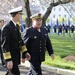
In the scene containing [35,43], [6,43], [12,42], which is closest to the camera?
[6,43]

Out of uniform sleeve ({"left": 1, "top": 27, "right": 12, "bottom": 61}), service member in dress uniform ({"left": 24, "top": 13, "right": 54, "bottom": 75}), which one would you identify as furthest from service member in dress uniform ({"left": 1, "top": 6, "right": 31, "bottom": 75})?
service member in dress uniform ({"left": 24, "top": 13, "right": 54, "bottom": 75})

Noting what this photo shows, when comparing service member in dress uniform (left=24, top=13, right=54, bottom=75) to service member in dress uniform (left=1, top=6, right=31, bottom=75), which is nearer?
service member in dress uniform (left=1, top=6, right=31, bottom=75)

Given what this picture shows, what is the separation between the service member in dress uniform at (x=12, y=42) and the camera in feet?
Answer: 19.5

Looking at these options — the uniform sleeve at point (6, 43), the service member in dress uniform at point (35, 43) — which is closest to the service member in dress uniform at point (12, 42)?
the uniform sleeve at point (6, 43)

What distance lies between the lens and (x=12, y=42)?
243 inches

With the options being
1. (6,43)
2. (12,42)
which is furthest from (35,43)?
(6,43)

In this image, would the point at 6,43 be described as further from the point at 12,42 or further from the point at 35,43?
the point at 35,43

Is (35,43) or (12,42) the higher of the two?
(12,42)

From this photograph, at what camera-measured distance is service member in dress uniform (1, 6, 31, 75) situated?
596cm

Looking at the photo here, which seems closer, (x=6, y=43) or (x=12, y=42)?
(x=6, y=43)

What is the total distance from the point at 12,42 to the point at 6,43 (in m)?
0.22

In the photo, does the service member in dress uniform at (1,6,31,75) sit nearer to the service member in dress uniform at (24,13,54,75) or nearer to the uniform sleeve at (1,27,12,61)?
the uniform sleeve at (1,27,12,61)

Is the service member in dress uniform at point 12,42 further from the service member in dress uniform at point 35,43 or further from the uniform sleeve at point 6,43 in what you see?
the service member in dress uniform at point 35,43

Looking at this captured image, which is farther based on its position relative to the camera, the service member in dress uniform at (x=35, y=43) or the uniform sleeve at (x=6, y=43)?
the service member in dress uniform at (x=35, y=43)
